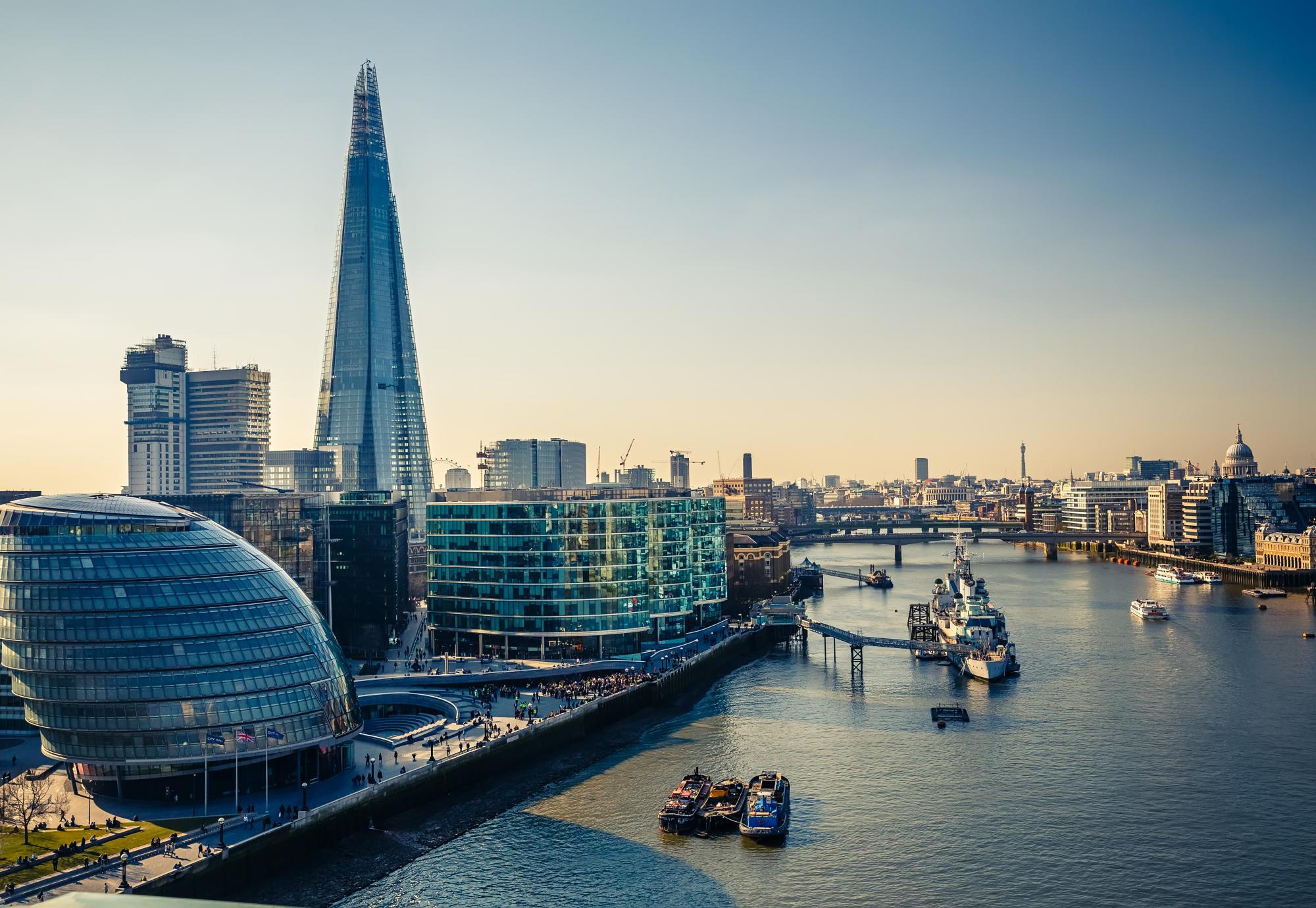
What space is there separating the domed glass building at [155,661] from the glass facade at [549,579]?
37.9 meters

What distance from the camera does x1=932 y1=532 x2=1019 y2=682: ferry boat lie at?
9481cm

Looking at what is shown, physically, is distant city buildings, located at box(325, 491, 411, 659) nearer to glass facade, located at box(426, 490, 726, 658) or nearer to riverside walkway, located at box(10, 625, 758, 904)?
glass facade, located at box(426, 490, 726, 658)

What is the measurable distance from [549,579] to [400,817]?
43.9 meters

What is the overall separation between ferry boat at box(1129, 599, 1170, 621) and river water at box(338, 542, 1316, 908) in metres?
27.1

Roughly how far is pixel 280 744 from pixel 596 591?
4511cm

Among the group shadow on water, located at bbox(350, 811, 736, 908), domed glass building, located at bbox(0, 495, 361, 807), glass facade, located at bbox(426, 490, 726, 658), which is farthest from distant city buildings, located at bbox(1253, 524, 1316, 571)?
domed glass building, located at bbox(0, 495, 361, 807)

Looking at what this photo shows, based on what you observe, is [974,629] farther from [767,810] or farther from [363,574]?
[363,574]

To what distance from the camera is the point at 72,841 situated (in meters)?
49.2

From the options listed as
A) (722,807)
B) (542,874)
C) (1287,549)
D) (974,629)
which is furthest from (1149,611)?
(542,874)

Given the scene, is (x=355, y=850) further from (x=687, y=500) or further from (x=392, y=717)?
(x=687, y=500)

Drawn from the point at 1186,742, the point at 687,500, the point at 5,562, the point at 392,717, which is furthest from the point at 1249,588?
the point at 5,562

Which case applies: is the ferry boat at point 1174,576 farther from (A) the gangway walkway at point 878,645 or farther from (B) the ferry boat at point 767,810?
(B) the ferry boat at point 767,810

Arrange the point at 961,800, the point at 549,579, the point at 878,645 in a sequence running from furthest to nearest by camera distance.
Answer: the point at 878,645, the point at 549,579, the point at 961,800

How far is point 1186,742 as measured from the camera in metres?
69.9
